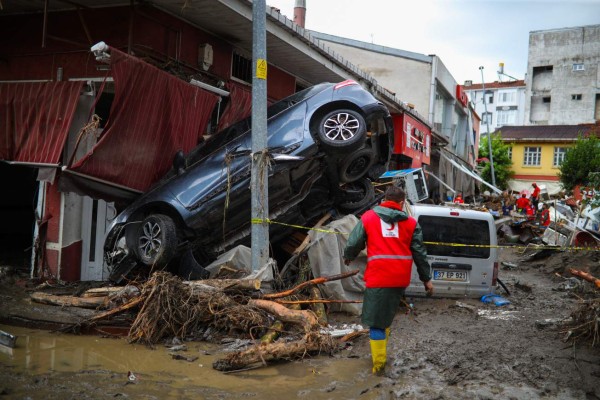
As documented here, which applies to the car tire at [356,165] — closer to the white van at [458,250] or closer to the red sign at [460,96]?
the white van at [458,250]

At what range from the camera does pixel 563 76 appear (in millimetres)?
51781

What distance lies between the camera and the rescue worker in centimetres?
491

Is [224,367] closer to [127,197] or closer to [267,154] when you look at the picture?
[267,154]

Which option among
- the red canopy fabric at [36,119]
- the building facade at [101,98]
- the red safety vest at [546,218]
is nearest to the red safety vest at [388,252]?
the building facade at [101,98]

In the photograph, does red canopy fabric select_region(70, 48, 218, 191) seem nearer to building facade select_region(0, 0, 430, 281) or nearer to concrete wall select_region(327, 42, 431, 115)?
building facade select_region(0, 0, 430, 281)

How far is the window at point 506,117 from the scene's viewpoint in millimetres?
67325

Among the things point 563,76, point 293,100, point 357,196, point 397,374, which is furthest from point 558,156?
point 397,374

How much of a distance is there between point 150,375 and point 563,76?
55.7 m

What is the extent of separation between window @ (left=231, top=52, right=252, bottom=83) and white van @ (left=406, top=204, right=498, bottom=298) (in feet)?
17.8

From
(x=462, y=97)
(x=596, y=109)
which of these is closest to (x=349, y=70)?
(x=462, y=97)

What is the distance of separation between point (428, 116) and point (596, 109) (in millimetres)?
35428

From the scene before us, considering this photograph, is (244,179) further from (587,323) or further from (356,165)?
(587,323)

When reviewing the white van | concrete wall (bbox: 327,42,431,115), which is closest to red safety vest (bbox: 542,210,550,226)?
concrete wall (bbox: 327,42,431,115)

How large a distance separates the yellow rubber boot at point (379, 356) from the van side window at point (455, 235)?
3.15 m
